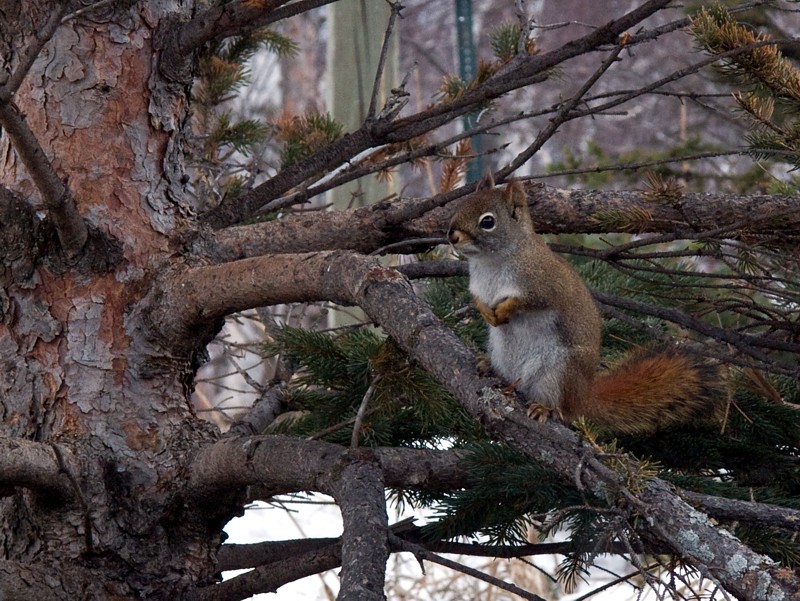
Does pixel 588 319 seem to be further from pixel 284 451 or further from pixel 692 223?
pixel 284 451

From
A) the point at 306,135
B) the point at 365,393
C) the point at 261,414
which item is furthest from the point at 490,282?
the point at 306,135

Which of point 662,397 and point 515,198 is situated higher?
point 515,198

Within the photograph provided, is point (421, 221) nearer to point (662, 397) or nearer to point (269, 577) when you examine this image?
point (662, 397)

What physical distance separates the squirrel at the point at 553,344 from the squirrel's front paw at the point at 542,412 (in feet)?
0.12

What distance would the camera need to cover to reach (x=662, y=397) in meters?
1.72

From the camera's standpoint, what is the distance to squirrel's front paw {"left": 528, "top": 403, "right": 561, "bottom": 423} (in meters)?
1.48

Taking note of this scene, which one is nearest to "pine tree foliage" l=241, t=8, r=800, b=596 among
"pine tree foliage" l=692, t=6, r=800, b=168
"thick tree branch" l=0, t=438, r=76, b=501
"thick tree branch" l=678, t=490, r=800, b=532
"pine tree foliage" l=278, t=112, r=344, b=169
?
"pine tree foliage" l=692, t=6, r=800, b=168

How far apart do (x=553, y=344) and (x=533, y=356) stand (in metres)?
0.04

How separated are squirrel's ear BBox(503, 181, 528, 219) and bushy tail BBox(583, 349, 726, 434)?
0.35 metres

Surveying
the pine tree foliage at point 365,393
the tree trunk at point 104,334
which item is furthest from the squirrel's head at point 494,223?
the tree trunk at point 104,334

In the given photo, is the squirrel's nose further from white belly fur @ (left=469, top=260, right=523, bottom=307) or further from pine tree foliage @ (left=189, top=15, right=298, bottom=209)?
pine tree foliage @ (left=189, top=15, right=298, bottom=209)

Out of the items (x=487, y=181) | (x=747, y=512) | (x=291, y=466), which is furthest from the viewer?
(x=487, y=181)

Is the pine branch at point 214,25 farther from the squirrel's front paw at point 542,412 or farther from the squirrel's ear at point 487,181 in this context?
the squirrel's front paw at point 542,412

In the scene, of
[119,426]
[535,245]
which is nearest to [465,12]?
[535,245]
